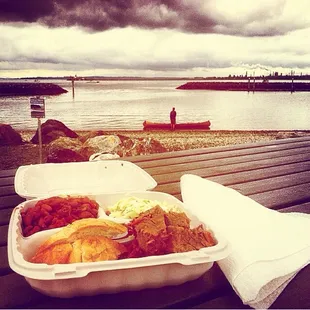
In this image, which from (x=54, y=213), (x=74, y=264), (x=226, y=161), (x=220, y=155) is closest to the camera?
(x=74, y=264)

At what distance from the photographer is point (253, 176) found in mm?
1692

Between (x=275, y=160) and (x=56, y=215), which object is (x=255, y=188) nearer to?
(x=275, y=160)

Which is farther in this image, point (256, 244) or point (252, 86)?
point (252, 86)

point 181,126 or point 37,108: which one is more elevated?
point 37,108

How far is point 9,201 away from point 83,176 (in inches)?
12.2

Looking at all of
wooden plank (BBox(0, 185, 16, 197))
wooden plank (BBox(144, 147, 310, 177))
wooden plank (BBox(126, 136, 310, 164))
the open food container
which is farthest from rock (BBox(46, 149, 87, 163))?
the open food container

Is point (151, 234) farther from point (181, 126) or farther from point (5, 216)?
point (181, 126)

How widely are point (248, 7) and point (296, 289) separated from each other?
5.98m

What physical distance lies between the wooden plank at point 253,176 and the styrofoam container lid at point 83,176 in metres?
0.13

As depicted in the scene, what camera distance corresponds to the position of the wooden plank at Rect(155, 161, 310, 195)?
4.98ft

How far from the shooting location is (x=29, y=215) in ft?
3.10

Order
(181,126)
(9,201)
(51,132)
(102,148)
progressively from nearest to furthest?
1. (9,201)
2. (102,148)
3. (51,132)
4. (181,126)

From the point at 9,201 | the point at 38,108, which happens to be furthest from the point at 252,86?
the point at 9,201

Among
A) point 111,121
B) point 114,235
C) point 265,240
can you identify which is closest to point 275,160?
point 265,240
